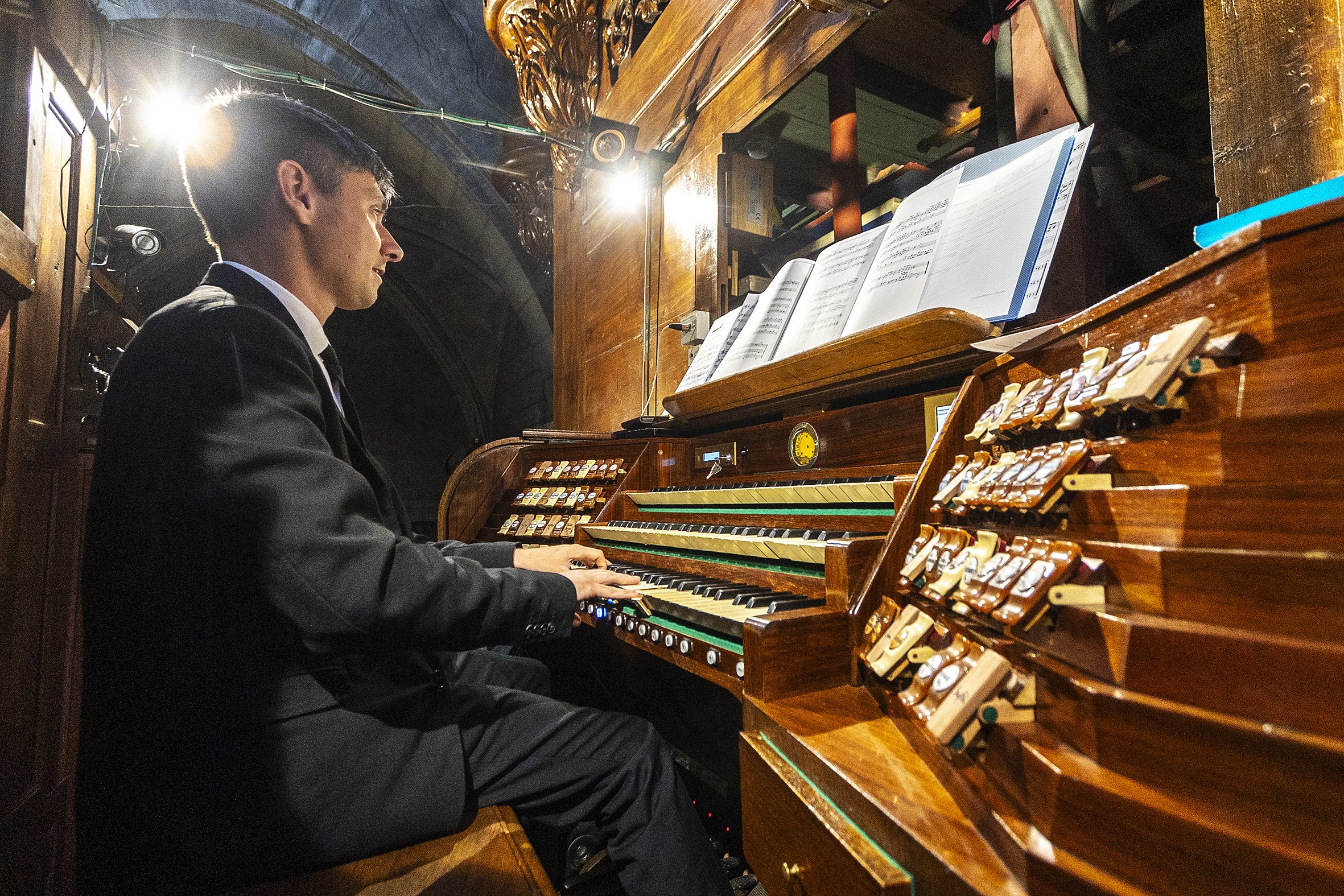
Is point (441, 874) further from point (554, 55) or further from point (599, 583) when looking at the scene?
point (554, 55)

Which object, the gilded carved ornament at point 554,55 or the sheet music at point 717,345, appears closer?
the sheet music at point 717,345

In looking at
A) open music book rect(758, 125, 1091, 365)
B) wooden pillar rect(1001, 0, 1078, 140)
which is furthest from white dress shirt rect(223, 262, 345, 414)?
wooden pillar rect(1001, 0, 1078, 140)

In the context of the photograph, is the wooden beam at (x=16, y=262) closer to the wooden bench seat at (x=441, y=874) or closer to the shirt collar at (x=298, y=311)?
the shirt collar at (x=298, y=311)

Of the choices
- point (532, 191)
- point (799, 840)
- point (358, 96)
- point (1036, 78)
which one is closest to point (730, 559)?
point (799, 840)

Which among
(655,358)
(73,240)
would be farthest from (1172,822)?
(73,240)

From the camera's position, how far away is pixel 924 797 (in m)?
0.76

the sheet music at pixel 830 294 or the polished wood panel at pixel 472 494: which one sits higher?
the sheet music at pixel 830 294

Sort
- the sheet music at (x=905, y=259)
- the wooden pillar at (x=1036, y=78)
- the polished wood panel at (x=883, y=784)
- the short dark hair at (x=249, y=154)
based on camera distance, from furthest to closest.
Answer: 1. the wooden pillar at (x=1036, y=78)
2. the sheet music at (x=905, y=259)
3. the short dark hair at (x=249, y=154)
4. the polished wood panel at (x=883, y=784)

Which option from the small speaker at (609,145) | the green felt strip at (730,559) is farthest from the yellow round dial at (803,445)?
the small speaker at (609,145)

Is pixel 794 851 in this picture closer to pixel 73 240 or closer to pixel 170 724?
pixel 170 724

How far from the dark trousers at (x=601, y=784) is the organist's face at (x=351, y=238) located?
3.42 feet

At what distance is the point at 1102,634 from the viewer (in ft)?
2.17

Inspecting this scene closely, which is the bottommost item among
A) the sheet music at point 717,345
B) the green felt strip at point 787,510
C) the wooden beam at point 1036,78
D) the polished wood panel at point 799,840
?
the polished wood panel at point 799,840

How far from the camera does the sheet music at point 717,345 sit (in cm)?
250
